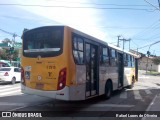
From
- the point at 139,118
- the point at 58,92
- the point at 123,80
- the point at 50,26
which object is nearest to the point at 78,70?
the point at 58,92

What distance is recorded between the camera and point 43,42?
10383 millimetres

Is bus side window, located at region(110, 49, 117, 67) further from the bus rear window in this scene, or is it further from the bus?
the bus rear window

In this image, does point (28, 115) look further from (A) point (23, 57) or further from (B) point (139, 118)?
(B) point (139, 118)

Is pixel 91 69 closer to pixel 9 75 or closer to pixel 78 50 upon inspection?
pixel 78 50

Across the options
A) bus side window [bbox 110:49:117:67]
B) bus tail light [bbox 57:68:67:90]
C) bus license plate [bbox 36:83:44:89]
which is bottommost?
bus license plate [bbox 36:83:44:89]

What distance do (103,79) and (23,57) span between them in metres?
4.20

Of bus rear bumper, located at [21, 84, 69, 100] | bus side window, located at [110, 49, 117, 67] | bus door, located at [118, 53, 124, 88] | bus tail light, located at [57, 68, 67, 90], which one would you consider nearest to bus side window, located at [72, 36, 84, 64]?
bus tail light, located at [57, 68, 67, 90]

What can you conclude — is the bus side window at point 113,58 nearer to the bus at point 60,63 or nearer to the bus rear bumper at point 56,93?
the bus at point 60,63

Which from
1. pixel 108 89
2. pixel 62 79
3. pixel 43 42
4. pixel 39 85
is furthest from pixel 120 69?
pixel 62 79

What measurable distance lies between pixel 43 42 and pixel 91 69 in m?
2.61

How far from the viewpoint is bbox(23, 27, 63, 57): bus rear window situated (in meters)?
9.97

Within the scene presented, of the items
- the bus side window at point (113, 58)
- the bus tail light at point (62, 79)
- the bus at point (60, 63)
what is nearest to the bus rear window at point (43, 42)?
the bus at point (60, 63)

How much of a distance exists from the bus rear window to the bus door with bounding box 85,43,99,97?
166 centimetres

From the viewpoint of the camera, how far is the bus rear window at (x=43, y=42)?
9.97m
